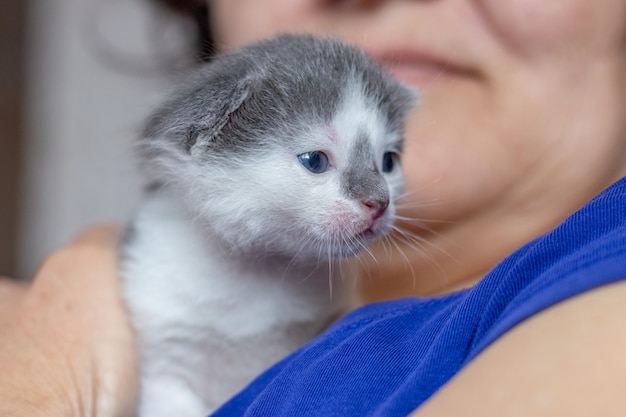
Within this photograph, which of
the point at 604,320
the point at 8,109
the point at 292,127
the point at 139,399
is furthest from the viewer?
the point at 8,109

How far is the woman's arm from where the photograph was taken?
19.0 inches

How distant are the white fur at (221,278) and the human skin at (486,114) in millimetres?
108

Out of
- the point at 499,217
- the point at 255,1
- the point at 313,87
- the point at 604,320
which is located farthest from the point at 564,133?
the point at 604,320

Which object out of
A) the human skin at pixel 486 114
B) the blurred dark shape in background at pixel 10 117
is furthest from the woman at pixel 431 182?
the blurred dark shape in background at pixel 10 117

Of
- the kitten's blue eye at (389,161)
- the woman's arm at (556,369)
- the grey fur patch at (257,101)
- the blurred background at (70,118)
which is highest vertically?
the woman's arm at (556,369)

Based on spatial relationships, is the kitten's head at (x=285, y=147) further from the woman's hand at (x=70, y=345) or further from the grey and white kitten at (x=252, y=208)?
the woman's hand at (x=70, y=345)

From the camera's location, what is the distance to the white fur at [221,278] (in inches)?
40.1

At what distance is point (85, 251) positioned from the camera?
4.23 feet

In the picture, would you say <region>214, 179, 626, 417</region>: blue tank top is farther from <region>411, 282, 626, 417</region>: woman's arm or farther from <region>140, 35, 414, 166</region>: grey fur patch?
<region>140, 35, 414, 166</region>: grey fur patch

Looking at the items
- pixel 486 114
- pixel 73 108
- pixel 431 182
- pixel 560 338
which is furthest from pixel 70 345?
pixel 73 108

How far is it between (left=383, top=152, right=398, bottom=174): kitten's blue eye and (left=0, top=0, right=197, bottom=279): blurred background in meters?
2.42

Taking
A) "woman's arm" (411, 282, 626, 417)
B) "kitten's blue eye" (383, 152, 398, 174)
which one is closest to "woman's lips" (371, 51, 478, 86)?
"kitten's blue eye" (383, 152, 398, 174)

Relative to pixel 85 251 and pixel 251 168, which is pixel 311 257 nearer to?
pixel 251 168

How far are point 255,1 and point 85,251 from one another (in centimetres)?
49
